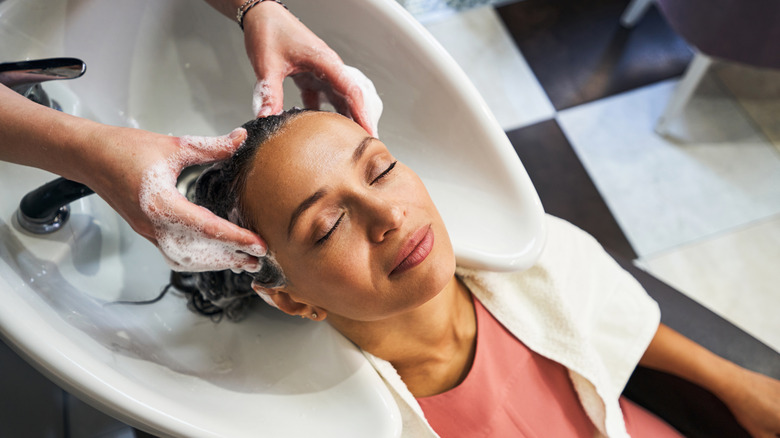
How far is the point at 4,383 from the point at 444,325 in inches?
32.1

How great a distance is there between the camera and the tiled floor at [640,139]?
6.45 ft

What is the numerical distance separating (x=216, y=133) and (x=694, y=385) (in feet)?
3.53

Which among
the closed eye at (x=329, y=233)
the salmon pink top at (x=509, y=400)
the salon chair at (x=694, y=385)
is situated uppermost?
the closed eye at (x=329, y=233)

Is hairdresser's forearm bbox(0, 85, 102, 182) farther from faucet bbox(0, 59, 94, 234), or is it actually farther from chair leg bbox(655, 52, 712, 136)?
chair leg bbox(655, 52, 712, 136)

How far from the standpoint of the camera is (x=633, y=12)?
225 cm

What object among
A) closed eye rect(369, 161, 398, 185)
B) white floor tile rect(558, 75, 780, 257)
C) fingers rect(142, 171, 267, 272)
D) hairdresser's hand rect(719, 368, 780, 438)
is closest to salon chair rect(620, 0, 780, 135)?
white floor tile rect(558, 75, 780, 257)

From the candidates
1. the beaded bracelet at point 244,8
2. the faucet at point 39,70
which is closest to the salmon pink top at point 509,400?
the beaded bracelet at point 244,8

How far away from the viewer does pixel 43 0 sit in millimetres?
1021

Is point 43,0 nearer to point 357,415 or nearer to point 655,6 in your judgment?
point 357,415

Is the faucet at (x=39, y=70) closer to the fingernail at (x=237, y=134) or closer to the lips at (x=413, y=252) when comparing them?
the fingernail at (x=237, y=134)

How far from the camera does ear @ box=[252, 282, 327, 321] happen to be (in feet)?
3.11

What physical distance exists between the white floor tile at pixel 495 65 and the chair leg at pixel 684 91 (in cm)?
37

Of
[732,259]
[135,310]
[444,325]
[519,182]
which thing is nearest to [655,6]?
[732,259]

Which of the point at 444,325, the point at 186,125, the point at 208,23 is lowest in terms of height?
the point at 444,325
